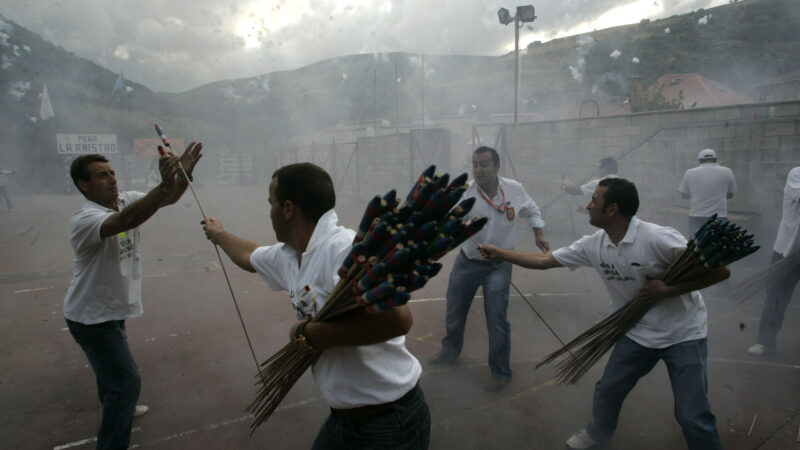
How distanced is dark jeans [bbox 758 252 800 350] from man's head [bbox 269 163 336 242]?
4.59 m

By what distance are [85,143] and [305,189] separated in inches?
1092

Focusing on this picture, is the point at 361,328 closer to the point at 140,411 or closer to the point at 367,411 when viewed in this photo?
the point at 367,411

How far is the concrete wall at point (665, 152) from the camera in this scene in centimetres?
707

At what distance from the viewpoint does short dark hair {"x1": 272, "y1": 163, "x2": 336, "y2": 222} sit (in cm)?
157

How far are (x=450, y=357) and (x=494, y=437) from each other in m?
1.08

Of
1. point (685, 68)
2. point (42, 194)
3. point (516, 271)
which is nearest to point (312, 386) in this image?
point (516, 271)

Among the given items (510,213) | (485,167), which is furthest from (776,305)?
(485,167)

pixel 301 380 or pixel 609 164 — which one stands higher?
pixel 609 164

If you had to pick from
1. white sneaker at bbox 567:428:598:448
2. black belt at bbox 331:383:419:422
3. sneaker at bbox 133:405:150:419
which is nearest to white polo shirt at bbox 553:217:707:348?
white sneaker at bbox 567:428:598:448

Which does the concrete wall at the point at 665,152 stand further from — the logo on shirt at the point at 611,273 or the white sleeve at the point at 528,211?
the logo on shirt at the point at 611,273

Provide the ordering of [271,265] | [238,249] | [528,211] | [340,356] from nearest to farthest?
[340,356] < [271,265] < [238,249] < [528,211]

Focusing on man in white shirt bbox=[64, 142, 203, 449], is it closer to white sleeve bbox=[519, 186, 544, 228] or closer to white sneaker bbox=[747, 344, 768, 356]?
white sleeve bbox=[519, 186, 544, 228]

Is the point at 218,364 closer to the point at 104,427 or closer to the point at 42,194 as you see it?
the point at 104,427

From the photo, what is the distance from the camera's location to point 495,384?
3576mm
